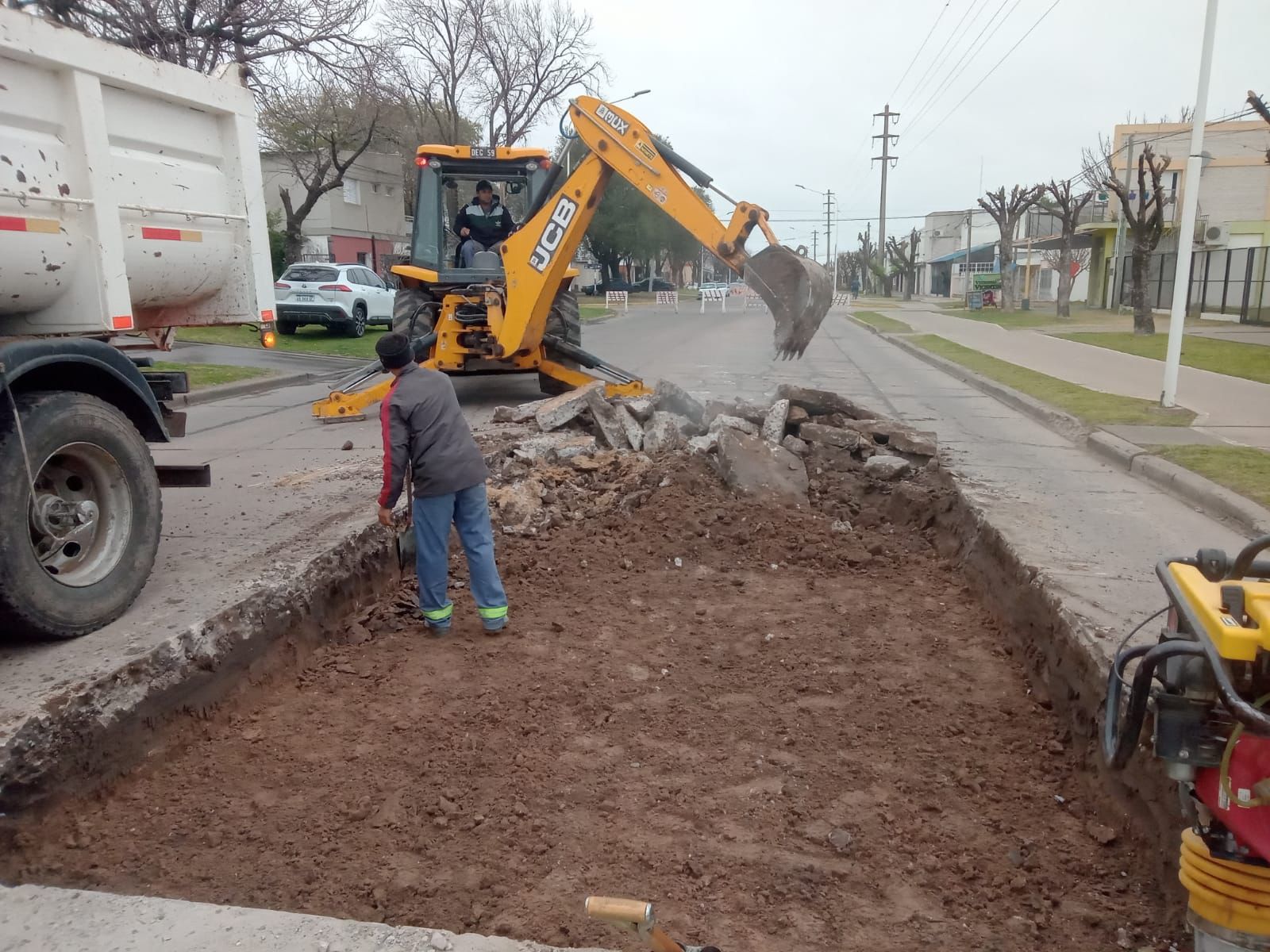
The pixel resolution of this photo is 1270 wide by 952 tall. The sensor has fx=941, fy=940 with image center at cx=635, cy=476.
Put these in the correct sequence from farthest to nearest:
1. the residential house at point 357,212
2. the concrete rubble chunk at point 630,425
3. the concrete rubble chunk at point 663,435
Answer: the residential house at point 357,212 → the concrete rubble chunk at point 630,425 → the concrete rubble chunk at point 663,435

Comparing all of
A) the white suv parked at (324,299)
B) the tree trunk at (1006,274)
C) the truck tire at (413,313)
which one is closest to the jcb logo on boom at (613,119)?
the truck tire at (413,313)

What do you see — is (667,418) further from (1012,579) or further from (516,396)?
(516,396)

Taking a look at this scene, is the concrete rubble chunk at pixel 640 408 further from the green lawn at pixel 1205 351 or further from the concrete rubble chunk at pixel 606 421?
the green lawn at pixel 1205 351

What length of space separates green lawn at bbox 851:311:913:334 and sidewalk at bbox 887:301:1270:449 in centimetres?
169

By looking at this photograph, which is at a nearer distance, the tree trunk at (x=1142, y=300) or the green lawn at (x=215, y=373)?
the green lawn at (x=215, y=373)

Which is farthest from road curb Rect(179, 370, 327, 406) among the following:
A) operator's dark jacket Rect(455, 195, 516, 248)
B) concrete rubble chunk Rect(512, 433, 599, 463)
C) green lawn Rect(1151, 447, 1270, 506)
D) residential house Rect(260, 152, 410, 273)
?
residential house Rect(260, 152, 410, 273)

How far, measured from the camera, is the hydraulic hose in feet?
7.18

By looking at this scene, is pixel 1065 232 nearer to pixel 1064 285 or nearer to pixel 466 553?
pixel 1064 285

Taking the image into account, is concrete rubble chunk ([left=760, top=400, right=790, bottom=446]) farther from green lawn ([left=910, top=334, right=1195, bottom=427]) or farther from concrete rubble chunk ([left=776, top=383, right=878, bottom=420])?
green lawn ([left=910, top=334, right=1195, bottom=427])

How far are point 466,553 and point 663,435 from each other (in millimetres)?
3503

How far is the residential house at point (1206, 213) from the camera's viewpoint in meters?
33.8

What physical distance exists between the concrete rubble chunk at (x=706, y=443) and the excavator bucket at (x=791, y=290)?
0.97 metres

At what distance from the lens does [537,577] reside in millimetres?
6137

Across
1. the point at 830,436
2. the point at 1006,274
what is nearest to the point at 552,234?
the point at 830,436
